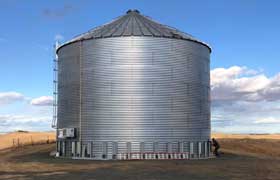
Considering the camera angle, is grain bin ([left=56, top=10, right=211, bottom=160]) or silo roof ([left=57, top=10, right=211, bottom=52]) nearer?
grain bin ([left=56, top=10, right=211, bottom=160])

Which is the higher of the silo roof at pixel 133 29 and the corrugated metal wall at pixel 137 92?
the silo roof at pixel 133 29

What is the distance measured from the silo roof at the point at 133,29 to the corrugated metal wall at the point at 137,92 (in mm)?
727

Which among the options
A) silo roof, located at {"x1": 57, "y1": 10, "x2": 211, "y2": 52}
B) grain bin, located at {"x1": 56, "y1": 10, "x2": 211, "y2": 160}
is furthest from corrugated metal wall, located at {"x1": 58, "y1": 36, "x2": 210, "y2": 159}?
silo roof, located at {"x1": 57, "y1": 10, "x2": 211, "y2": 52}

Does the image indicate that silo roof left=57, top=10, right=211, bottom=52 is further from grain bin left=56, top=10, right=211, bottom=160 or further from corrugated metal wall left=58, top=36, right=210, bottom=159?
corrugated metal wall left=58, top=36, right=210, bottom=159

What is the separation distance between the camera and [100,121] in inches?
1641

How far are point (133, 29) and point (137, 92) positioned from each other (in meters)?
A: 6.27

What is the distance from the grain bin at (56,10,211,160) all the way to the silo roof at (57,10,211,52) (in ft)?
0.32

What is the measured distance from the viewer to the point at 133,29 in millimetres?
43719

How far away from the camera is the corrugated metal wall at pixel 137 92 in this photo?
135ft

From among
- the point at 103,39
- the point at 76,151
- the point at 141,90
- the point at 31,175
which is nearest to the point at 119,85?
the point at 141,90

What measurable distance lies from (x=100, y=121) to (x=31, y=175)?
14411 mm

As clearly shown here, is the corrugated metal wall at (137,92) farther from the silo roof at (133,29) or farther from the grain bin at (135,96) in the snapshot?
the silo roof at (133,29)

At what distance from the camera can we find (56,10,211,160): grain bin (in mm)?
41062

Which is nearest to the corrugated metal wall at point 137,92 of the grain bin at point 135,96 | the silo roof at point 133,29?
the grain bin at point 135,96
